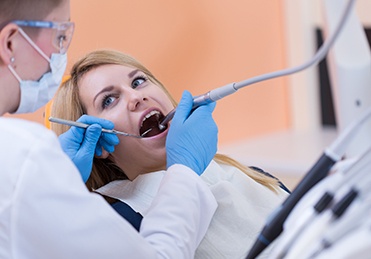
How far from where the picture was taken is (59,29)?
50.6 inches

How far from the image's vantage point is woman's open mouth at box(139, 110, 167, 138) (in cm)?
178

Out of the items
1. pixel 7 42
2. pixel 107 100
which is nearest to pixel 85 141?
pixel 107 100

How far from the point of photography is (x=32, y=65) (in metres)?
1.28

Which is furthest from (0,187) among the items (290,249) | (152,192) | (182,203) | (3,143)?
(152,192)

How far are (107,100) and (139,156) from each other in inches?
6.6

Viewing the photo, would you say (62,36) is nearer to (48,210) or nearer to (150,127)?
(48,210)

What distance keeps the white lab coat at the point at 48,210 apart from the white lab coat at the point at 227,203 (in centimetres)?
43

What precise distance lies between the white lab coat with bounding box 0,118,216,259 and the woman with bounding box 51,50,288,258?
0.49m

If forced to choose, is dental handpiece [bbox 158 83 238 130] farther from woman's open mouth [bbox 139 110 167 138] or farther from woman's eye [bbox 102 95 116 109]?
woman's eye [bbox 102 95 116 109]

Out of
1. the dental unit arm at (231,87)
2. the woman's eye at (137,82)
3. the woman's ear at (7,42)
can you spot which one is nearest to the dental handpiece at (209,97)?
the dental unit arm at (231,87)

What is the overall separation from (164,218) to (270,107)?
354 cm

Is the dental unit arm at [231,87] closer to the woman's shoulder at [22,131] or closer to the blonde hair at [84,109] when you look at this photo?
the blonde hair at [84,109]

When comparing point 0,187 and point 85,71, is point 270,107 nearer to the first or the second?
point 85,71

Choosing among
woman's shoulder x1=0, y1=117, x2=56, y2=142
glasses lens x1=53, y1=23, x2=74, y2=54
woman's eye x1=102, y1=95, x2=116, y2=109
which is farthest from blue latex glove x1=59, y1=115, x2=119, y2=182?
woman's shoulder x1=0, y1=117, x2=56, y2=142
